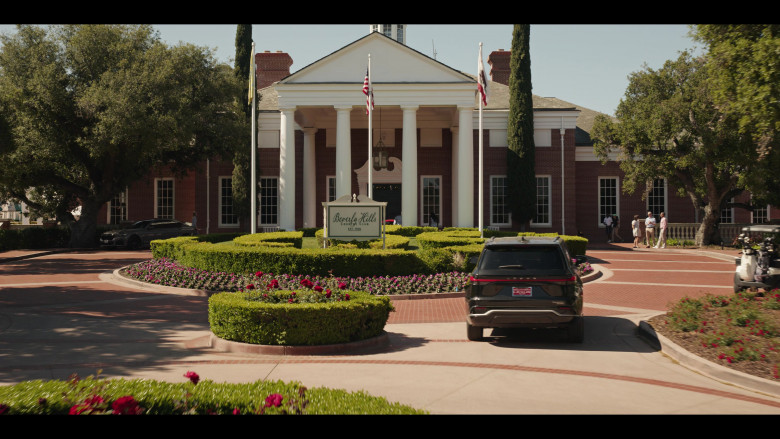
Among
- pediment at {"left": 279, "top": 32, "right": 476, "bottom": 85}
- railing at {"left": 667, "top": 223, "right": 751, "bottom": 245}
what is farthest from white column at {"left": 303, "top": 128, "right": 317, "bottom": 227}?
railing at {"left": 667, "top": 223, "right": 751, "bottom": 245}

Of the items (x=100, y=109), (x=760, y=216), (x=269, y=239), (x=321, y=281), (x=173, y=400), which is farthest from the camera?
(x=760, y=216)

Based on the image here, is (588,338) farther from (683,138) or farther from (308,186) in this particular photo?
(308,186)

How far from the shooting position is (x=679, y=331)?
10.0 m

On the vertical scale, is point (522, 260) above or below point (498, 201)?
below

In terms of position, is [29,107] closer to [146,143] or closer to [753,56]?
[146,143]

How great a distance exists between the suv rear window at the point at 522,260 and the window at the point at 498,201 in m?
27.5

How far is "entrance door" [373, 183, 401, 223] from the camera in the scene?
38.5 m

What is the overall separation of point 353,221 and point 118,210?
25.3 meters

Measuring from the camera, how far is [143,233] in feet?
109

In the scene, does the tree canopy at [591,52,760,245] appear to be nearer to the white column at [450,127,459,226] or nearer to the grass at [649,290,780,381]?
the white column at [450,127,459,226]

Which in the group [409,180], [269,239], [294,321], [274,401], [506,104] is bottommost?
[294,321]

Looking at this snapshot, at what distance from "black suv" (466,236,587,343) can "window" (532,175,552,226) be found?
28036 mm

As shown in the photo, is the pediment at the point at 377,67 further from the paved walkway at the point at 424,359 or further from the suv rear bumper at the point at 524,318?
the suv rear bumper at the point at 524,318

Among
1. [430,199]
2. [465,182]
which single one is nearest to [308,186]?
[430,199]
